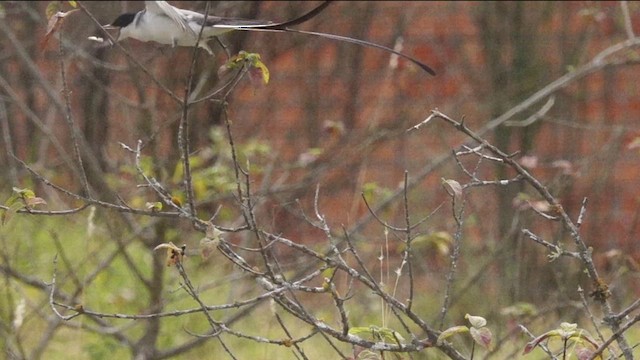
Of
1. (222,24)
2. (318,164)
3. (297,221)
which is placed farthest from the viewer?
(297,221)

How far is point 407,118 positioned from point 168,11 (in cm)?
410

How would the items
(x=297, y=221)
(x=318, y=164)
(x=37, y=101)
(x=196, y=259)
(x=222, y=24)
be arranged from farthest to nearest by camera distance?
(x=37, y=101), (x=297, y=221), (x=318, y=164), (x=196, y=259), (x=222, y=24)

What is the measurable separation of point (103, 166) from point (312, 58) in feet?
5.18

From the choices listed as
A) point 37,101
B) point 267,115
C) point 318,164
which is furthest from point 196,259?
point 37,101

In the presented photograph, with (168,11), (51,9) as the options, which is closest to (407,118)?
(51,9)

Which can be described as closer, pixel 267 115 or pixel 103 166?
pixel 103 166

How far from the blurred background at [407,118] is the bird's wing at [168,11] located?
110 inches

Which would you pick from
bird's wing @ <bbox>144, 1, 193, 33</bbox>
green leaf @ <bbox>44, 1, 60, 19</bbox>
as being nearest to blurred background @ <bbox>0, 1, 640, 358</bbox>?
green leaf @ <bbox>44, 1, 60, 19</bbox>

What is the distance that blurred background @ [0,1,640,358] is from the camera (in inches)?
210

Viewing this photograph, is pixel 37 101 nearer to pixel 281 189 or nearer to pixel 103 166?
pixel 103 166

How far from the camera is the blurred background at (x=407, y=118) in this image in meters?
5.33

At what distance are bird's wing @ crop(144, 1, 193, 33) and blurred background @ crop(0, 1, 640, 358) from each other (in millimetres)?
2799

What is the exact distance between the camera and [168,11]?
84.7 inches

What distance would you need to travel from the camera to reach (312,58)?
6.57 meters
